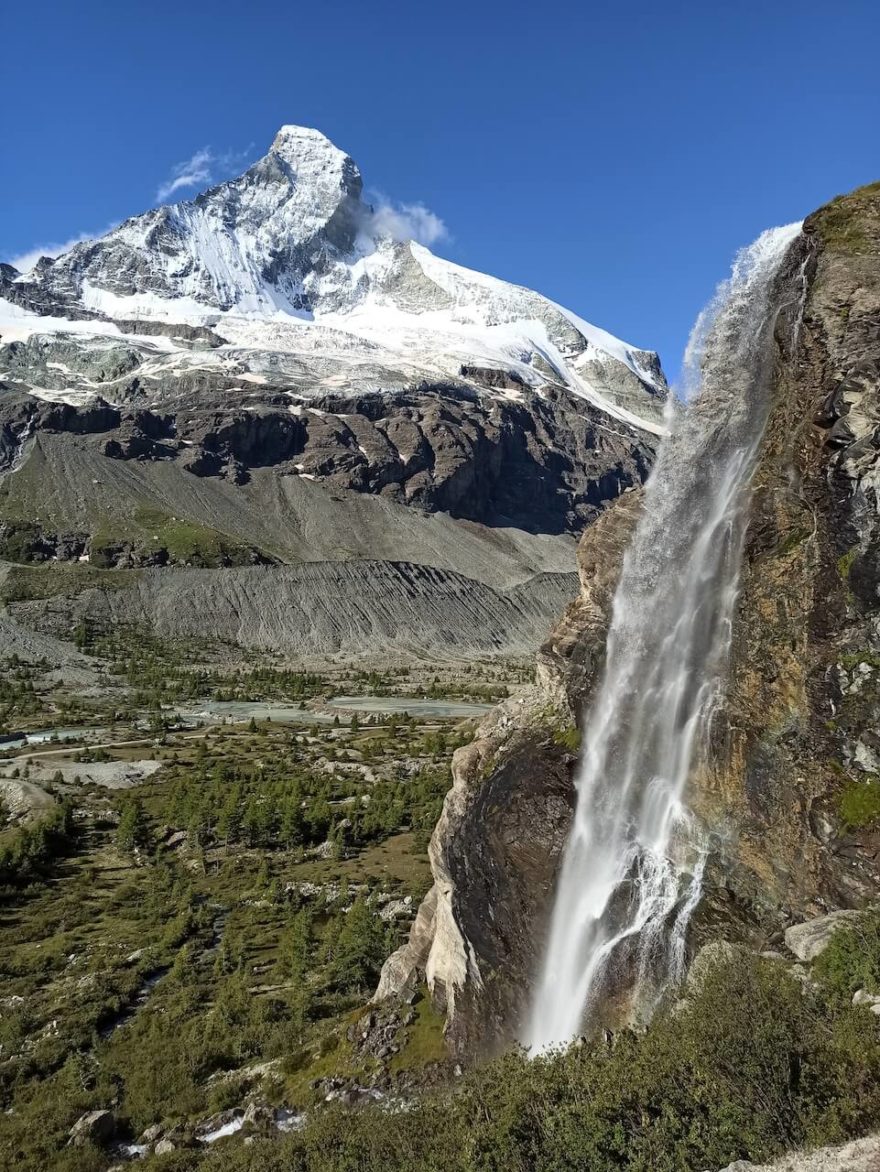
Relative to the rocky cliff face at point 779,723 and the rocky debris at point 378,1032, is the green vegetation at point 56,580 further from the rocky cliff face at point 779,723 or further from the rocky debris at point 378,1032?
the rocky cliff face at point 779,723

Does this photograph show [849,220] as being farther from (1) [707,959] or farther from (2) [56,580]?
(2) [56,580]

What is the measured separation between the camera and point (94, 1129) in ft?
62.4

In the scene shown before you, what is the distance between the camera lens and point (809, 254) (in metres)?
17.7

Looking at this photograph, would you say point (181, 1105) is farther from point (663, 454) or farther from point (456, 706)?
point (456, 706)

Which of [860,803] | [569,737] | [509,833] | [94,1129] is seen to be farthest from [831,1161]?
[94,1129]

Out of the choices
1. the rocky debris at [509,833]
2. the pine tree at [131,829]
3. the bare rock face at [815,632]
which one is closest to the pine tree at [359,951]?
the rocky debris at [509,833]

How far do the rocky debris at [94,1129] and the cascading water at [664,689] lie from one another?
1156cm

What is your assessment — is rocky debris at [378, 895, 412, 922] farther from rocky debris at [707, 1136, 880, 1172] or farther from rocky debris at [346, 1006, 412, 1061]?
rocky debris at [707, 1136, 880, 1172]

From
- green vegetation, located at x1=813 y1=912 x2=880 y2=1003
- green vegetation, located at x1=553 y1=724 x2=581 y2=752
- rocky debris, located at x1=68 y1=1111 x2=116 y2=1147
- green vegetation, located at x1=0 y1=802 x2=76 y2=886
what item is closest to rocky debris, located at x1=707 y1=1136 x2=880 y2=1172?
green vegetation, located at x1=813 y1=912 x2=880 y2=1003

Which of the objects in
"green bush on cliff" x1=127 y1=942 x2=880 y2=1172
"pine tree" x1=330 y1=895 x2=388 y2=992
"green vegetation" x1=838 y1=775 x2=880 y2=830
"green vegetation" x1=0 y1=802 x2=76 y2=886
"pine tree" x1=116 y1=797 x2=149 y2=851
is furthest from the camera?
"pine tree" x1=116 y1=797 x2=149 y2=851

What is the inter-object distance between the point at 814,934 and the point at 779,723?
12.8 feet

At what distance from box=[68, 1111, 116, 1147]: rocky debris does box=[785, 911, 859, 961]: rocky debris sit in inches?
689

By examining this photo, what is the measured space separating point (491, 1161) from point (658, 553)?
13710mm

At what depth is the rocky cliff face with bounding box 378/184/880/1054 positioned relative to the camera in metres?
14.2
